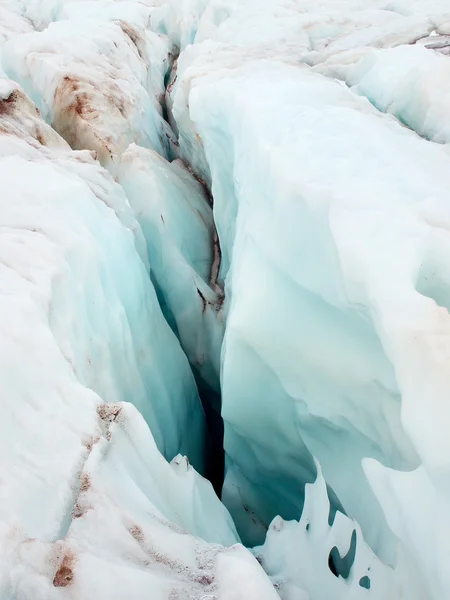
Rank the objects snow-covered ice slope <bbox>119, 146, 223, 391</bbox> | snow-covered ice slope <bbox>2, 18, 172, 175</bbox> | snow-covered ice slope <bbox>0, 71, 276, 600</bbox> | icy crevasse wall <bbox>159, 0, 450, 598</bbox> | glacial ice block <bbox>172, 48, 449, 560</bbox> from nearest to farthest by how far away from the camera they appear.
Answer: snow-covered ice slope <bbox>0, 71, 276, 600</bbox>
icy crevasse wall <bbox>159, 0, 450, 598</bbox>
glacial ice block <bbox>172, 48, 449, 560</bbox>
snow-covered ice slope <bbox>119, 146, 223, 391</bbox>
snow-covered ice slope <bbox>2, 18, 172, 175</bbox>

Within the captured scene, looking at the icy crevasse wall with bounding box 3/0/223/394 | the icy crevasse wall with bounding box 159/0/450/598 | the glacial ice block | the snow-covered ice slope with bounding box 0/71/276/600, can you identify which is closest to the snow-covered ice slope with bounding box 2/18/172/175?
the icy crevasse wall with bounding box 3/0/223/394

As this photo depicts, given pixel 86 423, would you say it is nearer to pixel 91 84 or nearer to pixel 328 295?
pixel 328 295

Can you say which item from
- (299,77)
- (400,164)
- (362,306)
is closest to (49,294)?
(362,306)

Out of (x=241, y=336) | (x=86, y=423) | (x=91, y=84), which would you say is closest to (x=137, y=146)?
(x=91, y=84)

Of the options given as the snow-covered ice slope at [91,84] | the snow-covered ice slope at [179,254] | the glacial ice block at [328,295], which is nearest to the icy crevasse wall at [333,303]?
the glacial ice block at [328,295]

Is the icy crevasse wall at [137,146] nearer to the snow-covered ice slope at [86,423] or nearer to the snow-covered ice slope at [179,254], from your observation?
the snow-covered ice slope at [179,254]

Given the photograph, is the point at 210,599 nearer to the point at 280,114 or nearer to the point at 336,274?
the point at 336,274

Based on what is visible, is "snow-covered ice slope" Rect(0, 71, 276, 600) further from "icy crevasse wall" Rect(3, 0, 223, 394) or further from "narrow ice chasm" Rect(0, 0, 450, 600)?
"icy crevasse wall" Rect(3, 0, 223, 394)

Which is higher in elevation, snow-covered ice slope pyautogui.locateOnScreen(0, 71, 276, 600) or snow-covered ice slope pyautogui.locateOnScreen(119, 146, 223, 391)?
snow-covered ice slope pyautogui.locateOnScreen(0, 71, 276, 600)
